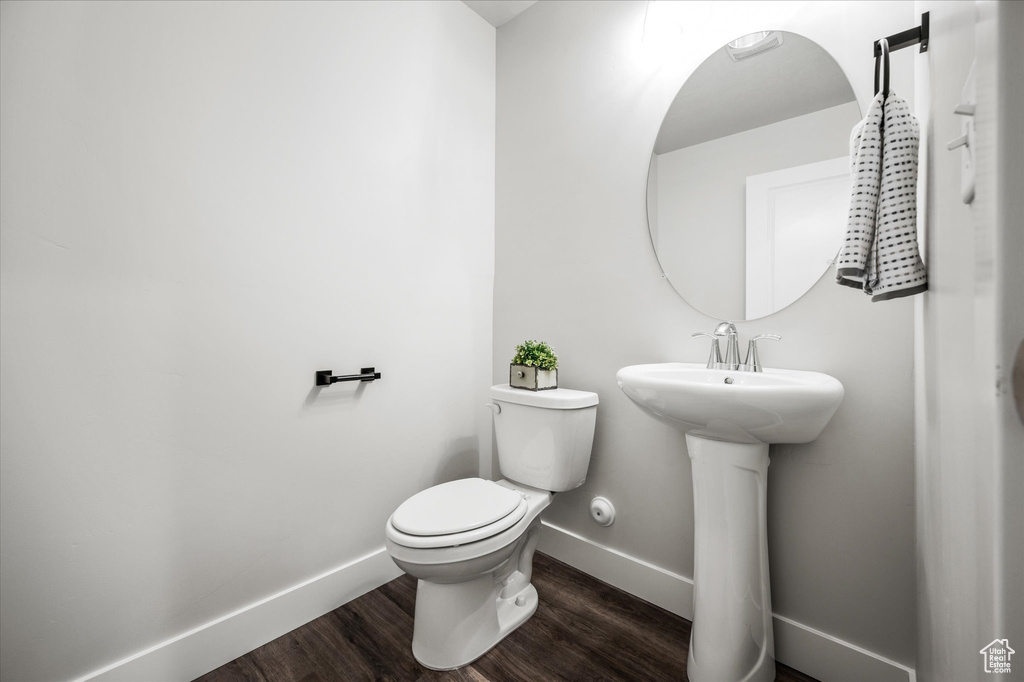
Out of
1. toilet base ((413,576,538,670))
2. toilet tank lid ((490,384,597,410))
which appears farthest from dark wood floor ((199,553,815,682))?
toilet tank lid ((490,384,597,410))

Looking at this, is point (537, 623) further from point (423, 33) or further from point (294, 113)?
point (423, 33)

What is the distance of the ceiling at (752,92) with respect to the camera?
4.11 feet

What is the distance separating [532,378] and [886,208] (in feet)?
3.75

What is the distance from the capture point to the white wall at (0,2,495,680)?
1.02m

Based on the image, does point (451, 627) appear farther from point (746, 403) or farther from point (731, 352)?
point (731, 352)

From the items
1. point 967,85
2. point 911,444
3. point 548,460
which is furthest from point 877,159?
point 548,460

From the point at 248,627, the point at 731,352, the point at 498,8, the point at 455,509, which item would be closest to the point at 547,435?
the point at 455,509

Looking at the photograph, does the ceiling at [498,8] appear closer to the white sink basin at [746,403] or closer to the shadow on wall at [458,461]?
the white sink basin at [746,403]

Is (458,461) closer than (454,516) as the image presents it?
No

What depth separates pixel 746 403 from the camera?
3.23ft

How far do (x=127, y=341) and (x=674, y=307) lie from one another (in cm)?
164

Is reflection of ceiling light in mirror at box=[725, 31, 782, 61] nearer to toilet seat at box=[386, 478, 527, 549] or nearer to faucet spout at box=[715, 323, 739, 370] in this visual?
faucet spout at box=[715, 323, 739, 370]

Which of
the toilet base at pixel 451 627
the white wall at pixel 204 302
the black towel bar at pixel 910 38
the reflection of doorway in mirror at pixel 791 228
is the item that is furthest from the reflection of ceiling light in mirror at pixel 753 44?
the toilet base at pixel 451 627

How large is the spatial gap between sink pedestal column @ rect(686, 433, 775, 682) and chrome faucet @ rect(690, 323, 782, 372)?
25cm
